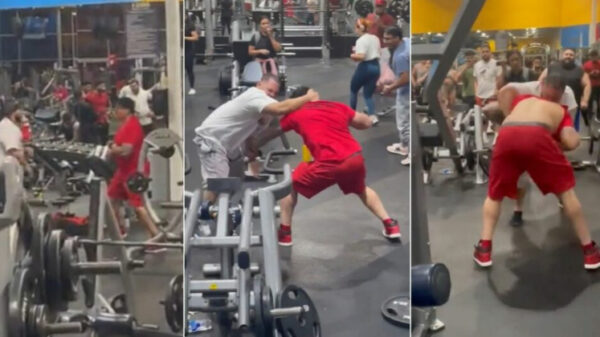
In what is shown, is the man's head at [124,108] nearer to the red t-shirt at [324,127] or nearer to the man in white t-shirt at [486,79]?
the red t-shirt at [324,127]

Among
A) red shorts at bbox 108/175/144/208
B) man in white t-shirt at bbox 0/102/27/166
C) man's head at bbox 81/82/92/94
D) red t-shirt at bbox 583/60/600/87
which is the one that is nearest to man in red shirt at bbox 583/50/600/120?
red t-shirt at bbox 583/60/600/87

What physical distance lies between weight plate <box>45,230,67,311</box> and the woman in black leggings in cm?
83

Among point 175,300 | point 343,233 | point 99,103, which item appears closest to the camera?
point 343,233

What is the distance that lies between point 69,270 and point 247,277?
0.82 metres

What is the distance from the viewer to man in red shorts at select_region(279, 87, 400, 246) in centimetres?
241

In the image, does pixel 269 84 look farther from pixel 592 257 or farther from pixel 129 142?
pixel 592 257

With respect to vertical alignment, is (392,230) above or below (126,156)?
below

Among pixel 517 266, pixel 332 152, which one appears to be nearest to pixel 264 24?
pixel 332 152

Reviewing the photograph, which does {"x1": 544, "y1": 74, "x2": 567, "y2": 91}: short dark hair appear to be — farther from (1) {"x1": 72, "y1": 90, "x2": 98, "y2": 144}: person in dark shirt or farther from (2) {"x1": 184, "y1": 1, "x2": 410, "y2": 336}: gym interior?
(1) {"x1": 72, "y1": 90, "x2": 98, "y2": 144}: person in dark shirt

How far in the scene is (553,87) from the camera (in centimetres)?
260

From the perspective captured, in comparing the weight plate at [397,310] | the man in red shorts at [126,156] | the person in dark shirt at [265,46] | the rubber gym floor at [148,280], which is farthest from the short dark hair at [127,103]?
the weight plate at [397,310]

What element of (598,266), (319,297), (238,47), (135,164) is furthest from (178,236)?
(598,266)

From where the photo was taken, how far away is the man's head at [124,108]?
2.61 m

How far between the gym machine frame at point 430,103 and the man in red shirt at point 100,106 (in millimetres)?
1175
